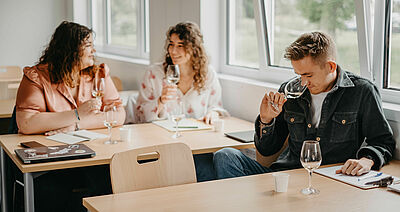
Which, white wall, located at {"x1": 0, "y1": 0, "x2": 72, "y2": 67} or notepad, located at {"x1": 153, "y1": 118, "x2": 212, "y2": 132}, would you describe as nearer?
notepad, located at {"x1": 153, "y1": 118, "x2": 212, "y2": 132}

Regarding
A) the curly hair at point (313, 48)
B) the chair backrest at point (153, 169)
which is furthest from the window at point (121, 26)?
the chair backrest at point (153, 169)

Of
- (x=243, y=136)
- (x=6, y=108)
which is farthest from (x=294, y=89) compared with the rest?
(x=6, y=108)

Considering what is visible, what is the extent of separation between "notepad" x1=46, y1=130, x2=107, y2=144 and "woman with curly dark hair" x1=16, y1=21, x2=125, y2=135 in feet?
0.21

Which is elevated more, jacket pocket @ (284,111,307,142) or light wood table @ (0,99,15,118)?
jacket pocket @ (284,111,307,142)

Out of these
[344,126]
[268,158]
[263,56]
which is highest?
[263,56]

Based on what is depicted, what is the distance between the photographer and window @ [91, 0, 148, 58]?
17.4 feet

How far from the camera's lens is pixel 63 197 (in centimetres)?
300

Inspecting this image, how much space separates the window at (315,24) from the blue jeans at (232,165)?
53 centimetres

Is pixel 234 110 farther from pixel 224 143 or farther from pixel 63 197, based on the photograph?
pixel 63 197

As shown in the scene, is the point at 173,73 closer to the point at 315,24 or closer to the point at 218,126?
the point at 218,126

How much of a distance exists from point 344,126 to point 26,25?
526 centimetres

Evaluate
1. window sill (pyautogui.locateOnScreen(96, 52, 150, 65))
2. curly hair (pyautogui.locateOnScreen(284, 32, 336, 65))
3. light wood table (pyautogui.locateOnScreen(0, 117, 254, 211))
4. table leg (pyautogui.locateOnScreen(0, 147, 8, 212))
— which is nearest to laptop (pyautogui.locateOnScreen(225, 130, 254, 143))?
light wood table (pyautogui.locateOnScreen(0, 117, 254, 211))

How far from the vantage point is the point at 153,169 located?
218cm

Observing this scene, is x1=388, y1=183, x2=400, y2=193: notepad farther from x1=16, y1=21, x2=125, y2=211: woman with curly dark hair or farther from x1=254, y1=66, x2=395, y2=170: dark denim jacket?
x1=16, y1=21, x2=125, y2=211: woman with curly dark hair
